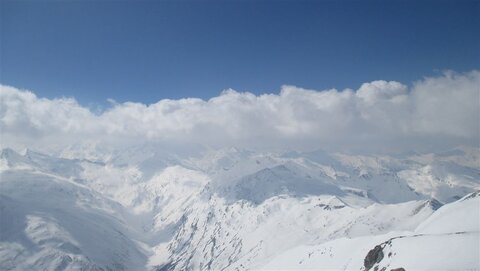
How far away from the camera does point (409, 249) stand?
92000mm

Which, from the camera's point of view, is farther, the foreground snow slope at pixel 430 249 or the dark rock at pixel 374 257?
the dark rock at pixel 374 257

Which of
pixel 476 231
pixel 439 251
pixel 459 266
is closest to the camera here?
pixel 459 266

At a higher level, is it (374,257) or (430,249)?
(374,257)

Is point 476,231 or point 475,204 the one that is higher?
point 475,204

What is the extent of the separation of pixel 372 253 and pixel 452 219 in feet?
78.4

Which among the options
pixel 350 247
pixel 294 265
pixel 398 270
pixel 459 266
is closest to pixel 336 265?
pixel 350 247

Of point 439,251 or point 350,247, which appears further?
point 350,247

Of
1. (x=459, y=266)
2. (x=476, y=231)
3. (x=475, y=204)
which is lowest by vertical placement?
(x=459, y=266)

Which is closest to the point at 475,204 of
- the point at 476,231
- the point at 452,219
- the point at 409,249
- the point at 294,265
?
the point at 452,219

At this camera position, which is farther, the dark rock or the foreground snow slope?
the dark rock

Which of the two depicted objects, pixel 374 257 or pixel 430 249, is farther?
pixel 374 257

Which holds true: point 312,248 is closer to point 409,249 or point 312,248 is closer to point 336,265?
point 336,265

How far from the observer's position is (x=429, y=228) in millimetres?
113625

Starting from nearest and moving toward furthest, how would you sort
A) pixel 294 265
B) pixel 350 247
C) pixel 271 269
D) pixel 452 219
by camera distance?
pixel 452 219
pixel 350 247
pixel 294 265
pixel 271 269
